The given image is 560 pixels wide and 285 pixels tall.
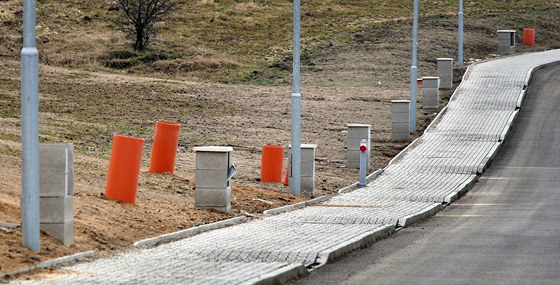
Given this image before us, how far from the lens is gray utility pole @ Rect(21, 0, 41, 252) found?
14102 millimetres

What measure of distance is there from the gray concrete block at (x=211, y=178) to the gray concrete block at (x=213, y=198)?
7 cm

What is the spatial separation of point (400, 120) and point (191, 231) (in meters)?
18.6

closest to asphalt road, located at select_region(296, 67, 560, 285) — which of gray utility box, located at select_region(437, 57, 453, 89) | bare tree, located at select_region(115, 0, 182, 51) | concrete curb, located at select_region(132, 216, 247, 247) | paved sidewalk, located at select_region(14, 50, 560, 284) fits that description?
paved sidewalk, located at select_region(14, 50, 560, 284)

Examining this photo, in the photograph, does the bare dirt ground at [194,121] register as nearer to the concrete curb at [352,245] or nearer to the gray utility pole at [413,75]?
the gray utility pole at [413,75]

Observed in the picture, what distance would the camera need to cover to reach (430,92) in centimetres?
4225

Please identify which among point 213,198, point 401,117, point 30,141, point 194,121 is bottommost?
point 213,198

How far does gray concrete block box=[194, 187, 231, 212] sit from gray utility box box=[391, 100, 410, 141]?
1581 cm

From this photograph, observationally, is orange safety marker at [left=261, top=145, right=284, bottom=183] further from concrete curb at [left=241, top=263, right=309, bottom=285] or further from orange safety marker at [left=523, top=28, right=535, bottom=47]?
orange safety marker at [left=523, top=28, right=535, bottom=47]

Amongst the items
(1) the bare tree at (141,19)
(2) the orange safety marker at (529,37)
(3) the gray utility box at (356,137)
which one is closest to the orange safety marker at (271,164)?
(3) the gray utility box at (356,137)

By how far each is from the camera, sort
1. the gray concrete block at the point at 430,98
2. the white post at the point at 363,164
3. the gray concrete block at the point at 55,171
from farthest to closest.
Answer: the gray concrete block at the point at 430,98, the white post at the point at 363,164, the gray concrete block at the point at 55,171

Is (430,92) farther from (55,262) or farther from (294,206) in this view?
(55,262)

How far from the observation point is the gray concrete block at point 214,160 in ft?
66.0

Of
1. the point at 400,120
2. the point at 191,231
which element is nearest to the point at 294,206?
the point at 191,231

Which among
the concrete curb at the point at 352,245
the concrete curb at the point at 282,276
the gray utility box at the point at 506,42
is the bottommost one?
the concrete curb at the point at 352,245
